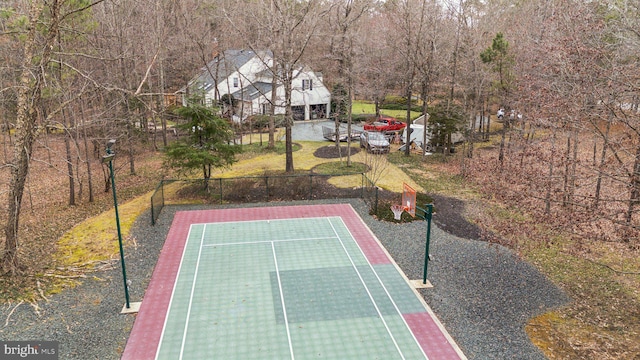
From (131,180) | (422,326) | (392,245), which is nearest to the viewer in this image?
→ (422,326)

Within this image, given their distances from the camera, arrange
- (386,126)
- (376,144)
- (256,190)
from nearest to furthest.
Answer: (256,190)
(376,144)
(386,126)

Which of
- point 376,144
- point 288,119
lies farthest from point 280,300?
point 376,144

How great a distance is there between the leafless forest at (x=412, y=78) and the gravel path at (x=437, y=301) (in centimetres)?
265

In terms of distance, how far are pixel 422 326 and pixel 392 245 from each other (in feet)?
18.2

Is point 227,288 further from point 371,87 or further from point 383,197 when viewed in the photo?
point 371,87

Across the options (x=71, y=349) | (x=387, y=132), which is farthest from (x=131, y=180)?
(x=387, y=132)

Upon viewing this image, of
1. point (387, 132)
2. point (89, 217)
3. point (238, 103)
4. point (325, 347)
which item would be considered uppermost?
point (238, 103)

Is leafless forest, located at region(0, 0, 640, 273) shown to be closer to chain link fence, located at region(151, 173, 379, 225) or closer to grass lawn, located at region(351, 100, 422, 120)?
chain link fence, located at region(151, 173, 379, 225)

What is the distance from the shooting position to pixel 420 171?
29.5 m

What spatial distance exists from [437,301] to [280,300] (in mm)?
4987

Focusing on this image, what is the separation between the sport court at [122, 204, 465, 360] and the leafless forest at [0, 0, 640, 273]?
466 centimetres

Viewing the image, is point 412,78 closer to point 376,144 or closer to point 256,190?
point 376,144

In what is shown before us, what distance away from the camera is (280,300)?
45.7 feet

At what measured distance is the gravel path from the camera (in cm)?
1171
